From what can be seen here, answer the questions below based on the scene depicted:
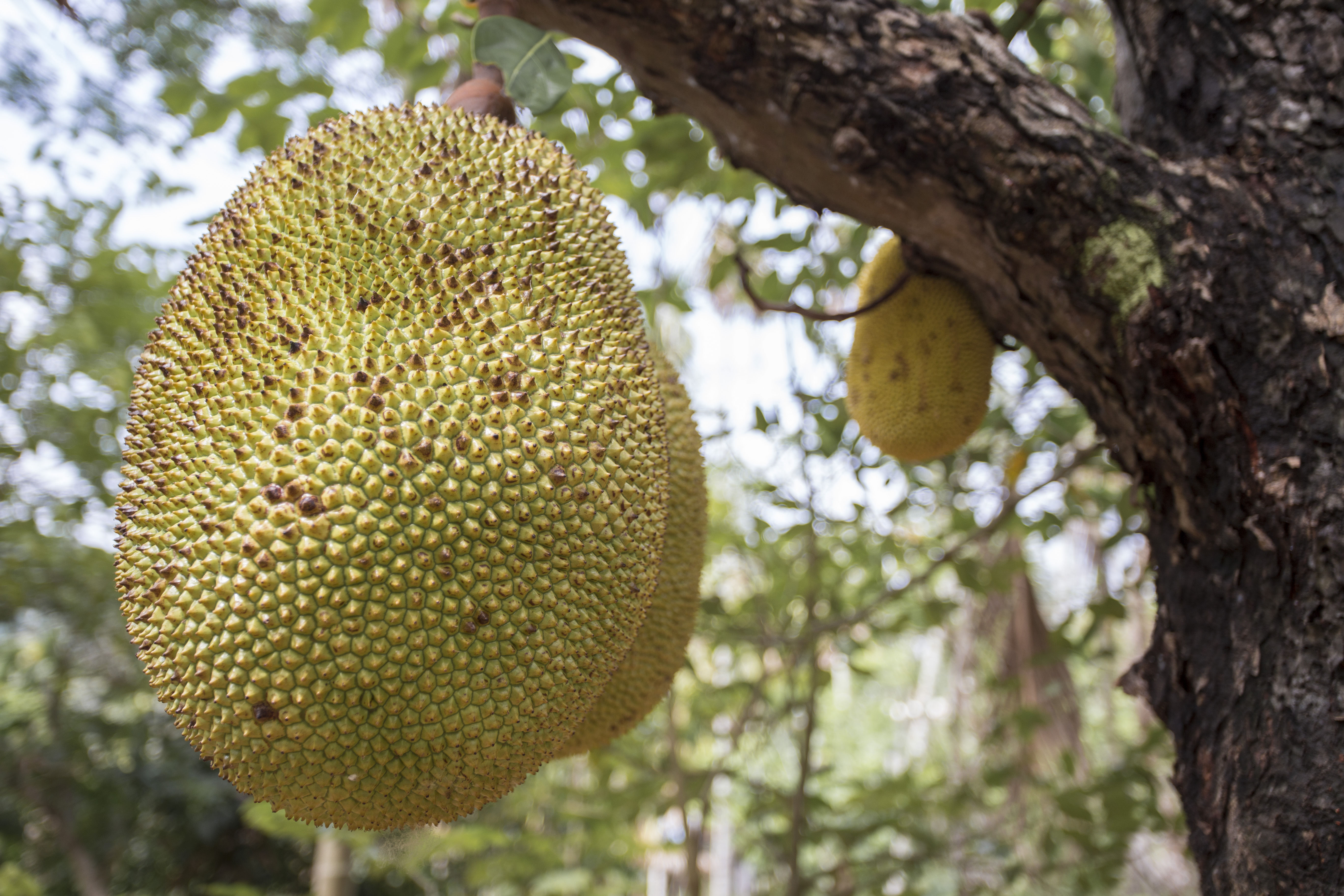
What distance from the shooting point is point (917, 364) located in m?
1.49

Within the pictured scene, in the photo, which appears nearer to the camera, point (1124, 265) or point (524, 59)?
point (1124, 265)

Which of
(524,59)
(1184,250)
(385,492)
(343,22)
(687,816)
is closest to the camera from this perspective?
(385,492)

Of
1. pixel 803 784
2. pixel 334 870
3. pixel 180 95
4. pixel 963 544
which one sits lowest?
pixel 334 870

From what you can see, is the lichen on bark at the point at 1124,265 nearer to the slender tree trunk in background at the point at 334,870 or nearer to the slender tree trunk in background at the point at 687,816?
the slender tree trunk in background at the point at 687,816

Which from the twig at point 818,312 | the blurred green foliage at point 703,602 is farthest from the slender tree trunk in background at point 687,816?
the twig at point 818,312

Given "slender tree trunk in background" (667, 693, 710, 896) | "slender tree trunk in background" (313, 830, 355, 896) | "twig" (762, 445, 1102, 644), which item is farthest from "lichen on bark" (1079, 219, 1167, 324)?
"slender tree trunk in background" (313, 830, 355, 896)

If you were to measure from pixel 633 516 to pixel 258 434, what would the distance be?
0.40 m

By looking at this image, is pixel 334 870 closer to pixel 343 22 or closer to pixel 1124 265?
pixel 343 22

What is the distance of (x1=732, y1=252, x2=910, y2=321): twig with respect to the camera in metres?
1.45

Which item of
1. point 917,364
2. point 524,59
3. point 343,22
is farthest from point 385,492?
point 343,22

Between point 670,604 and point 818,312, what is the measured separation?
646 mm

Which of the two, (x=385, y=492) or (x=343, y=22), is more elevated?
(x=343, y=22)

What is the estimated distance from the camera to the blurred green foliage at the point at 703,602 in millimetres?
2084

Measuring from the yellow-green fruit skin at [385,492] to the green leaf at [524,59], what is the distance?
0.18 m
